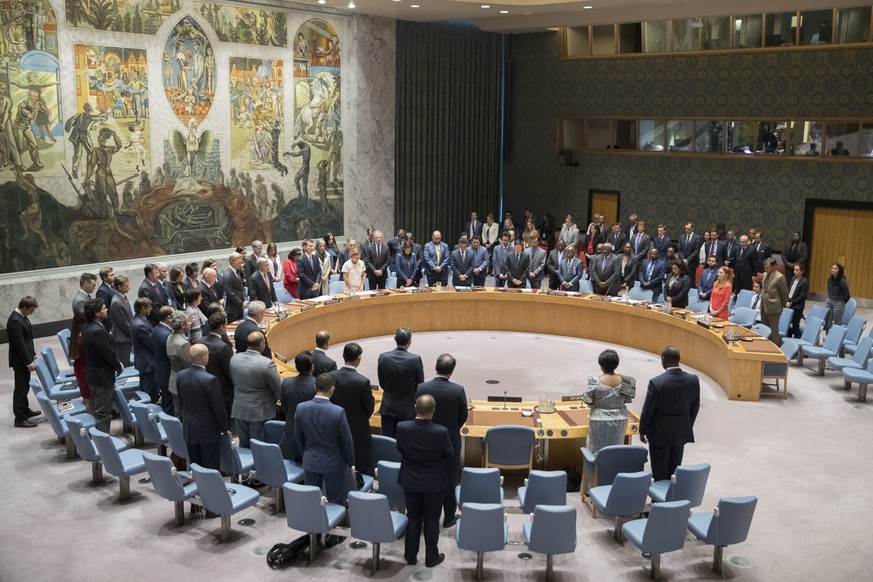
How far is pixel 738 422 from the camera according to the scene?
9969 mm

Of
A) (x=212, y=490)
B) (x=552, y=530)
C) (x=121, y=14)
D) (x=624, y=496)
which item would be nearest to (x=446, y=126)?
(x=121, y=14)

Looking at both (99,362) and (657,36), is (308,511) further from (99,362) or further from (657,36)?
(657,36)

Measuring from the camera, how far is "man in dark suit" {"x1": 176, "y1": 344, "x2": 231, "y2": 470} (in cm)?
696

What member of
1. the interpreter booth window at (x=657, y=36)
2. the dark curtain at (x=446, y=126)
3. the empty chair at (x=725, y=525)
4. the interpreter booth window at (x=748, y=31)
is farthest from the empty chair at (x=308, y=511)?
the interpreter booth window at (x=657, y=36)

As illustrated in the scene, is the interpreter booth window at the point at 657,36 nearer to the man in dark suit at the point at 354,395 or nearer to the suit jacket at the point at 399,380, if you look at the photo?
the suit jacket at the point at 399,380

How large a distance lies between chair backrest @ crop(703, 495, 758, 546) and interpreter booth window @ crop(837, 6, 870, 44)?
42.0ft

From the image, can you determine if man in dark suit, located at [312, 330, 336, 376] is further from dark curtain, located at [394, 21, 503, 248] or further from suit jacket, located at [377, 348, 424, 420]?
dark curtain, located at [394, 21, 503, 248]

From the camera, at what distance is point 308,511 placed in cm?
626

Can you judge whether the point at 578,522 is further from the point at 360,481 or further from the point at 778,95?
the point at 778,95

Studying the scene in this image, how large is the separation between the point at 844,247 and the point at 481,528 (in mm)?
13276

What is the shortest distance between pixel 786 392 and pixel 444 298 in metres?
5.51

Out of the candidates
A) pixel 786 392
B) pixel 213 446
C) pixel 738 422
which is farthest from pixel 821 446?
pixel 213 446

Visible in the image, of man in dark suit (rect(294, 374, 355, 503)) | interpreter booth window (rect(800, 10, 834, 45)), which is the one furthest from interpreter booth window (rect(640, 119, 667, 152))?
man in dark suit (rect(294, 374, 355, 503))

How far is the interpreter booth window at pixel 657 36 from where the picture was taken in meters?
18.3
